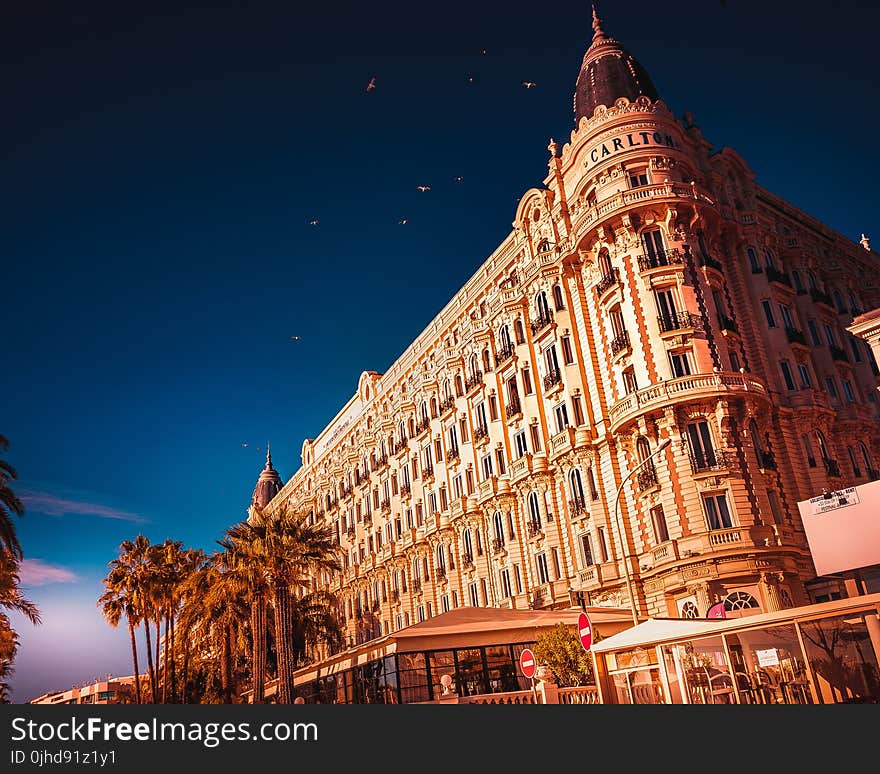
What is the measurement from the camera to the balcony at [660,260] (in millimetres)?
40719

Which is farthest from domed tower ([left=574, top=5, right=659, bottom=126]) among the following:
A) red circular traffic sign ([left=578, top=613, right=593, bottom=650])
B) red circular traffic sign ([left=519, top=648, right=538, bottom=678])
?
red circular traffic sign ([left=519, top=648, right=538, bottom=678])

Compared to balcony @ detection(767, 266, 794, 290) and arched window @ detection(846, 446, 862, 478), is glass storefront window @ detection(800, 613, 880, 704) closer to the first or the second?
arched window @ detection(846, 446, 862, 478)

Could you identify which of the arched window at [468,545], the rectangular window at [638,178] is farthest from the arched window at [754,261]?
the arched window at [468,545]

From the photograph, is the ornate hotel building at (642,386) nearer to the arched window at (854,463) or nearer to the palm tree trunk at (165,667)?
the arched window at (854,463)

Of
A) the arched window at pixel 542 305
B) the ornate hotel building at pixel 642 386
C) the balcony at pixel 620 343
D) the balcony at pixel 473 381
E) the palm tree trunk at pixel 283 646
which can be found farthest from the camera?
the balcony at pixel 473 381

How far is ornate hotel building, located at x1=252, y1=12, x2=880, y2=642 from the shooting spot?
36.6m

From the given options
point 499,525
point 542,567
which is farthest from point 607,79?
point 542,567

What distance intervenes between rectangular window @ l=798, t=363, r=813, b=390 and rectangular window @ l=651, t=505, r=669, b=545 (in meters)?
12.6

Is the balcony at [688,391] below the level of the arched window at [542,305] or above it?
below

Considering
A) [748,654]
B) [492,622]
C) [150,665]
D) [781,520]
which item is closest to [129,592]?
[150,665]

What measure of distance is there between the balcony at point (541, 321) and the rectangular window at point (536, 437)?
6239 mm

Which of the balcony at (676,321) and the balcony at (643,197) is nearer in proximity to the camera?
the balcony at (676,321)

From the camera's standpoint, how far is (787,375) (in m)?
42.8

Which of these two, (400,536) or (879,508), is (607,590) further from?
(400,536)
